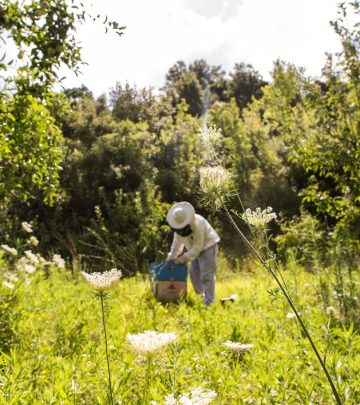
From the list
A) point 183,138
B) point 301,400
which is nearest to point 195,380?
point 301,400

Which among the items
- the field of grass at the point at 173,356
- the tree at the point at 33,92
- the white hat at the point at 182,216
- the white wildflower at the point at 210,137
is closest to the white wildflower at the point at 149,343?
the field of grass at the point at 173,356

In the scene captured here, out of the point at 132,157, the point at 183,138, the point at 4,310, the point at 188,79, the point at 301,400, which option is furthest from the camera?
the point at 188,79

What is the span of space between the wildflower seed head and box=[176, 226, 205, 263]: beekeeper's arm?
13.6 feet

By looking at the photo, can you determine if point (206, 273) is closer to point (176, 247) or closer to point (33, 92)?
point (176, 247)

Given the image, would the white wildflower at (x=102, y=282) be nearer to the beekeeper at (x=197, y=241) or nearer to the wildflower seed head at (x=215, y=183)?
the wildflower seed head at (x=215, y=183)

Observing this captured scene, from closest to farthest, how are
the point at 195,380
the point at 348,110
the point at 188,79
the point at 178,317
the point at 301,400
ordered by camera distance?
the point at 301,400, the point at 195,380, the point at 178,317, the point at 348,110, the point at 188,79

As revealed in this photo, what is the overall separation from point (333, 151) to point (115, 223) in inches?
261

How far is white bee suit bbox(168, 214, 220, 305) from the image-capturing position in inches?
219

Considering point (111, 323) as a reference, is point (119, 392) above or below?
above

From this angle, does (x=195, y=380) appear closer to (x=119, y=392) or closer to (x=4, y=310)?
(x=119, y=392)

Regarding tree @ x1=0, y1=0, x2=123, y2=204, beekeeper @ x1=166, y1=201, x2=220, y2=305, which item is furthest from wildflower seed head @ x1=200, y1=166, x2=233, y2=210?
beekeeper @ x1=166, y1=201, x2=220, y2=305

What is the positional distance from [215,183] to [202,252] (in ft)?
14.9

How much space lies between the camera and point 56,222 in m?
10.9

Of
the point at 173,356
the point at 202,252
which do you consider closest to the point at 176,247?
the point at 202,252
